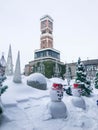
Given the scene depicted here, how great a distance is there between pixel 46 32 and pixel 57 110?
2465 inches

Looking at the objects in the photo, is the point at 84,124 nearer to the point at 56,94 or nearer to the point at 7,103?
the point at 56,94

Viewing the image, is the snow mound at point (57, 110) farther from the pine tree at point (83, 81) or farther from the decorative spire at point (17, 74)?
the pine tree at point (83, 81)

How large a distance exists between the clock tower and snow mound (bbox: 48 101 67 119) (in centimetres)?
6029

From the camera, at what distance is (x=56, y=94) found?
13484mm

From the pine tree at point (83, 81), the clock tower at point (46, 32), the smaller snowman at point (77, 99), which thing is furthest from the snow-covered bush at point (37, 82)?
the clock tower at point (46, 32)

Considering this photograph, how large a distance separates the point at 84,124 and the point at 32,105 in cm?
495

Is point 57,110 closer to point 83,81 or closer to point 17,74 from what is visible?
point 17,74

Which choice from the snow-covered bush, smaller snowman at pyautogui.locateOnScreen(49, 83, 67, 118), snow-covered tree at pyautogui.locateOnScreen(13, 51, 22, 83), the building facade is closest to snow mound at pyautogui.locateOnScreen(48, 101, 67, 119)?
smaller snowman at pyautogui.locateOnScreen(49, 83, 67, 118)

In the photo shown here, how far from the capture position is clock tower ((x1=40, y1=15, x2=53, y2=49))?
73.4m

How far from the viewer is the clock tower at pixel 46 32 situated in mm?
73375

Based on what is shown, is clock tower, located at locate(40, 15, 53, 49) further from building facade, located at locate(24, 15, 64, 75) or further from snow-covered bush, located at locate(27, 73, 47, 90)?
snow-covered bush, located at locate(27, 73, 47, 90)

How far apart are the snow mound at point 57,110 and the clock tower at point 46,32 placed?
60288mm

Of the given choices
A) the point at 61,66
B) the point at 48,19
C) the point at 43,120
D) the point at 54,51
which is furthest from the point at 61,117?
the point at 48,19

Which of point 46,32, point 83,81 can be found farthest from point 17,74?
point 46,32
